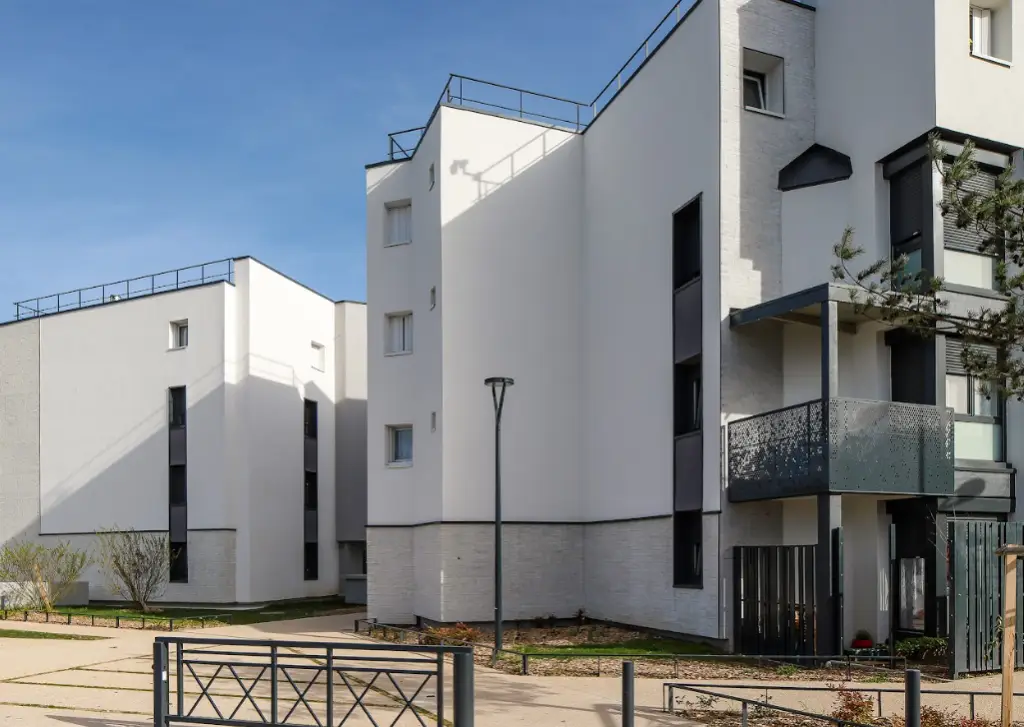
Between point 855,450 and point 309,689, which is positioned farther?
point 855,450

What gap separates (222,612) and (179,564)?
3292mm

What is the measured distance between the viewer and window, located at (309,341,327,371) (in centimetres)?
3588

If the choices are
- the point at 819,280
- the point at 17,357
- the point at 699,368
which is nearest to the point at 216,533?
the point at 17,357

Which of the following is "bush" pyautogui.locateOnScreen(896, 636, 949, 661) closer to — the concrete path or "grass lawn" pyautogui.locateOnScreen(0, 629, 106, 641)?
the concrete path

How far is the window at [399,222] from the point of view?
2516 cm

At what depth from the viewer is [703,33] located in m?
18.3

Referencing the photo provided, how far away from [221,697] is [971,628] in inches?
393

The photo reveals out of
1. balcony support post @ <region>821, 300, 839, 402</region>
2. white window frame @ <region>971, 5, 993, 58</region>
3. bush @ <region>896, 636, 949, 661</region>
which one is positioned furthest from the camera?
white window frame @ <region>971, 5, 993, 58</region>

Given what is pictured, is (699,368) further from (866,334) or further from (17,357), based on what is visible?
(17,357)

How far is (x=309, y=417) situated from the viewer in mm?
35469

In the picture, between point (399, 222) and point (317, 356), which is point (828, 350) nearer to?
point (399, 222)

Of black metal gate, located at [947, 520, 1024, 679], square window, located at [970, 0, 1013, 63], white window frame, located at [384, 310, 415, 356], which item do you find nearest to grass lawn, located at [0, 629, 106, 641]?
white window frame, located at [384, 310, 415, 356]

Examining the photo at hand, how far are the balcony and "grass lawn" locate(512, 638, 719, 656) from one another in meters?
2.95

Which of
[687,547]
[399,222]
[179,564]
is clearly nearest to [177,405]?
[179,564]
